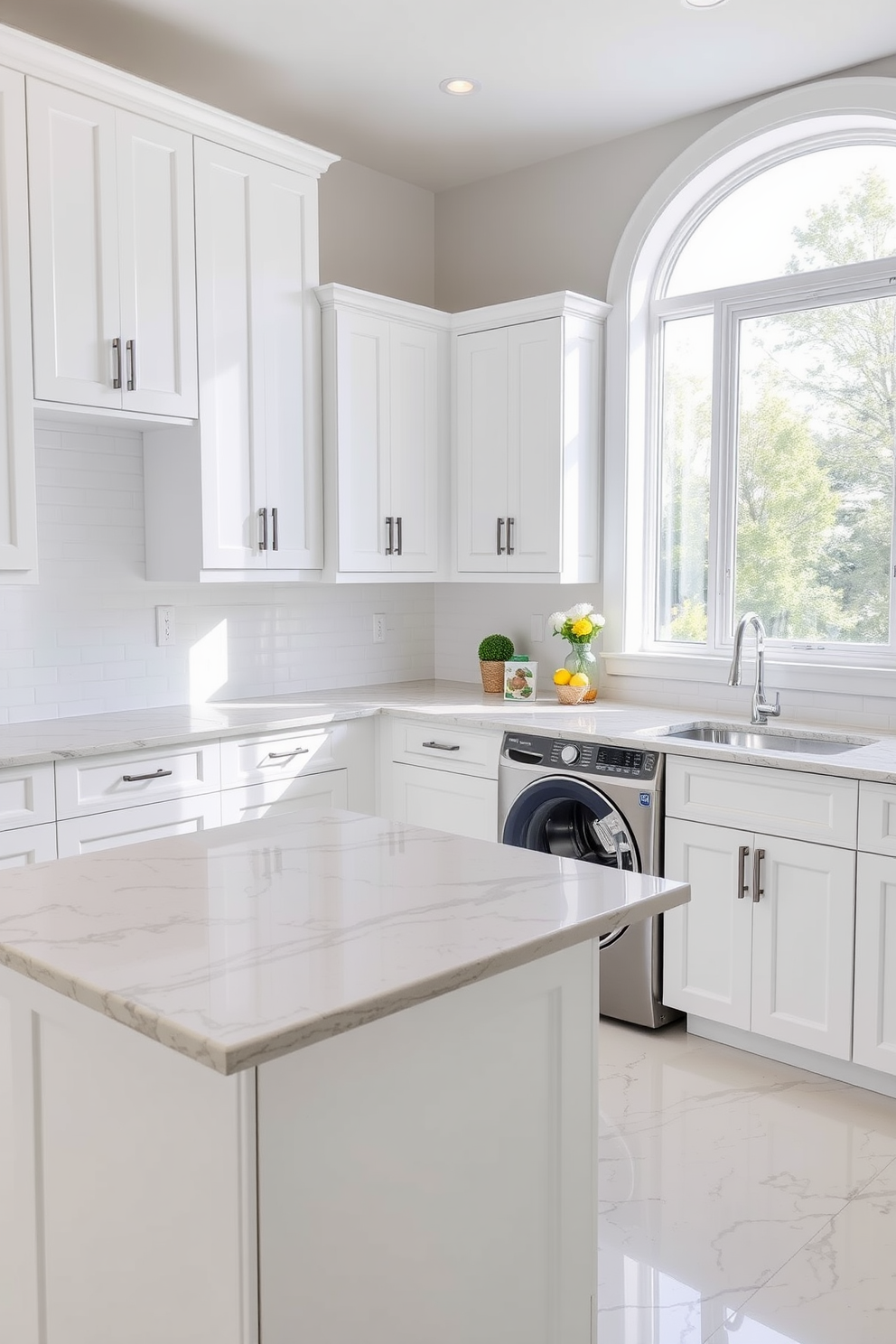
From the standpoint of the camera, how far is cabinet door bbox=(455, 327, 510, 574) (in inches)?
159

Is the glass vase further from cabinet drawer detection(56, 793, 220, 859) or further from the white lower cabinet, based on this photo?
cabinet drawer detection(56, 793, 220, 859)

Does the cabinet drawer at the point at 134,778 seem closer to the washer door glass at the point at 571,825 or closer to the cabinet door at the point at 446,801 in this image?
the cabinet door at the point at 446,801

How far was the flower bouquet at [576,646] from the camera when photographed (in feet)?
12.8

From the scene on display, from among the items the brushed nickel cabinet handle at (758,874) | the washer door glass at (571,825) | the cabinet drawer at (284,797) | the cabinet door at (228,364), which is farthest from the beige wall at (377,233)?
the brushed nickel cabinet handle at (758,874)

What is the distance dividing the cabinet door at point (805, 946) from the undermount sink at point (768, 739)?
378 mm

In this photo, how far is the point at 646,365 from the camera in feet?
13.4

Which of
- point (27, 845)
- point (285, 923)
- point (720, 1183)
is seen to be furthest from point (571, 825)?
point (285, 923)

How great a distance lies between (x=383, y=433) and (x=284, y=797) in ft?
4.50

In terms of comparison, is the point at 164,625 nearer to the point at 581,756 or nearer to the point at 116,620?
the point at 116,620

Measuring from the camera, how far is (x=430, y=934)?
4.70ft

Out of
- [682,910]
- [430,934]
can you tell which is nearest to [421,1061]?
[430,934]

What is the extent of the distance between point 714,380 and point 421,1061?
3.08 meters

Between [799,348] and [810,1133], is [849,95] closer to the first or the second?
[799,348]

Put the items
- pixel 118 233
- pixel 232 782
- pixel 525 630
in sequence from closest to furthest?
pixel 118 233, pixel 232 782, pixel 525 630
